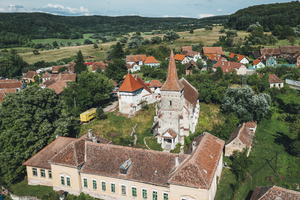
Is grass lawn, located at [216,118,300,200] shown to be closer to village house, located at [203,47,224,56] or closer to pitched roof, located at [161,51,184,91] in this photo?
pitched roof, located at [161,51,184,91]

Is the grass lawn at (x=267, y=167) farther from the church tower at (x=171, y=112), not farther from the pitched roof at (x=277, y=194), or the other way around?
the church tower at (x=171, y=112)

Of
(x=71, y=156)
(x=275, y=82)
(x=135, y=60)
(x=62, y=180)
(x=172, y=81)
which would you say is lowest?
(x=62, y=180)

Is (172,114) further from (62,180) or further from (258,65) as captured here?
(258,65)

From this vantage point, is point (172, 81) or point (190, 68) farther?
point (190, 68)

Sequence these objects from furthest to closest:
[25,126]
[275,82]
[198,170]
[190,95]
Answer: [275,82]
[190,95]
[25,126]
[198,170]

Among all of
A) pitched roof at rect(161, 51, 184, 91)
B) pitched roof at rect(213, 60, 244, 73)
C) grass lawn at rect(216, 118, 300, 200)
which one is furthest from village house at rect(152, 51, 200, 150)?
pitched roof at rect(213, 60, 244, 73)

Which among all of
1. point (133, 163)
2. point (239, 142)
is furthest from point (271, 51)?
point (133, 163)

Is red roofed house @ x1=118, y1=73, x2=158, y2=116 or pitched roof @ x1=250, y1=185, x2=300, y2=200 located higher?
red roofed house @ x1=118, y1=73, x2=158, y2=116

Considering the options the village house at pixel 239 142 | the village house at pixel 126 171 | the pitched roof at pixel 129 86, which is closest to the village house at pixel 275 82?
the village house at pixel 239 142
